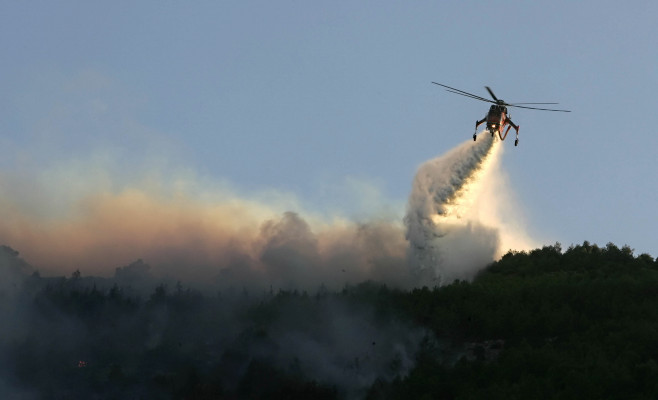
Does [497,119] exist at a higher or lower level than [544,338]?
higher

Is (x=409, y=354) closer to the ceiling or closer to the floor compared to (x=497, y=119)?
closer to the floor

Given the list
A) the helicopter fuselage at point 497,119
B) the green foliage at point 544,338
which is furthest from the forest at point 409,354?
the helicopter fuselage at point 497,119

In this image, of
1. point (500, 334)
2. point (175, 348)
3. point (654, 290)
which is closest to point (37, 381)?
point (175, 348)

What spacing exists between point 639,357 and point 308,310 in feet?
201

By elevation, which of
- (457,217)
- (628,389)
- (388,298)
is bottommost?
(628,389)

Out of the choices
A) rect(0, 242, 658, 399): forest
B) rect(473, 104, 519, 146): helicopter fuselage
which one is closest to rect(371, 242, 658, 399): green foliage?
rect(0, 242, 658, 399): forest

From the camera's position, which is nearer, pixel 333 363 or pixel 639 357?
pixel 639 357

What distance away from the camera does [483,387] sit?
502 ft

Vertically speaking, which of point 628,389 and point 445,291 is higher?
point 445,291

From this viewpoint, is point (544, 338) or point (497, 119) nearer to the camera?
point (497, 119)

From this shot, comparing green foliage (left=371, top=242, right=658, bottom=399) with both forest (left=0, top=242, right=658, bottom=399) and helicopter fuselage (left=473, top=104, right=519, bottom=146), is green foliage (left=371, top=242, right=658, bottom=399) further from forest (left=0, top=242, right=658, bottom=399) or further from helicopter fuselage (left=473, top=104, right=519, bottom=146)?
helicopter fuselage (left=473, top=104, right=519, bottom=146)

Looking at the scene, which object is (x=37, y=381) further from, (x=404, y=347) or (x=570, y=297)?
(x=570, y=297)

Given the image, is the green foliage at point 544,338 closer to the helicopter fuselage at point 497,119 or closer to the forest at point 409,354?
the forest at point 409,354

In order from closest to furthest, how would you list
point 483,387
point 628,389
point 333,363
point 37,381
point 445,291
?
point 628,389 < point 483,387 < point 333,363 < point 37,381 < point 445,291
